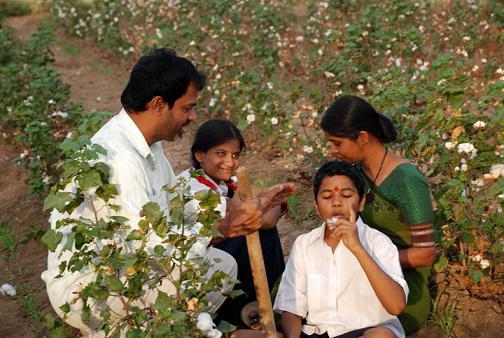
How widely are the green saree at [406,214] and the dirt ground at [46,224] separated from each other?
→ 0.38 metres

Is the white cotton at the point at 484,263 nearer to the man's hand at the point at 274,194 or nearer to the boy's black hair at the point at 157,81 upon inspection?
the man's hand at the point at 274,194

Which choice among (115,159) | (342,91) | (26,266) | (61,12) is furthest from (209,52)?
(61,12)

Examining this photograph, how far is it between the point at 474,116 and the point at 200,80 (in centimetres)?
141

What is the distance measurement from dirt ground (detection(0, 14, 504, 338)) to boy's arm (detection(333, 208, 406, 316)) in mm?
900

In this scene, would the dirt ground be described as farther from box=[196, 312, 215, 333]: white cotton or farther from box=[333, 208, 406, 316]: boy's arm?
box=[196, 312, 215, 333]: white cotton

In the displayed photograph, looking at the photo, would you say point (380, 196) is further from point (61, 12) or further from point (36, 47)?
point (61, 12)

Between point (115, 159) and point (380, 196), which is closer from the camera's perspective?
point (115, 159)

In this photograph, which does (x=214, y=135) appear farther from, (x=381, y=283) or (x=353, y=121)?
(x=381, y=283)

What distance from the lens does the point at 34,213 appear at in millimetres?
5699

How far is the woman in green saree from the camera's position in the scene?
2961 millimetres

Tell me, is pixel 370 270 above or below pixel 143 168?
below

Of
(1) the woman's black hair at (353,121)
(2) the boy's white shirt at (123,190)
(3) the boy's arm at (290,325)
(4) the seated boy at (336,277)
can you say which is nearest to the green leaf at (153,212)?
(2) the boy's white shirt at (123,190)

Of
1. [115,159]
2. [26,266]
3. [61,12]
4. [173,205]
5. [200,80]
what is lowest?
[26,266]

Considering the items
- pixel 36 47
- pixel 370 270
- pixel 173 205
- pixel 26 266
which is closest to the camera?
pixel 173 205
